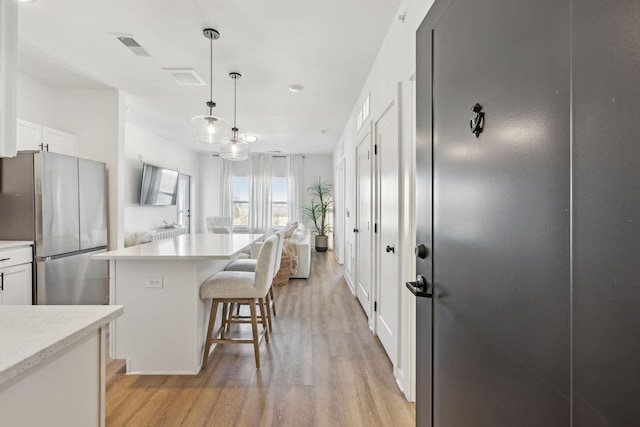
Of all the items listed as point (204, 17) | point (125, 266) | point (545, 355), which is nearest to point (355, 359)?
point (125, 266)

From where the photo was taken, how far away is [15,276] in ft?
9.03

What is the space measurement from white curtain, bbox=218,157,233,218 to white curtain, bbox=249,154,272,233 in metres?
0.57

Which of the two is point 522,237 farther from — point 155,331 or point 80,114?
point 80,114

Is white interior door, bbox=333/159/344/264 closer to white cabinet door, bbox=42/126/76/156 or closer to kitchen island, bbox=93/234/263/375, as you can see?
white cabinet door, bbox=42/126/76/156

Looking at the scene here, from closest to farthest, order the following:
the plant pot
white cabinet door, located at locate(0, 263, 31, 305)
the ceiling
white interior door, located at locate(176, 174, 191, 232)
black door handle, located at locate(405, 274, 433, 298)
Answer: black door handle, located at locate(405, 274, 433, 298) < the ceiling < white cabinet door, located at locate(0, 263, 31, 305) < white interior door, located at locate(176, 174, 191, 232) < the plant pot

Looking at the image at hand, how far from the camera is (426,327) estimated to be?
1136mm

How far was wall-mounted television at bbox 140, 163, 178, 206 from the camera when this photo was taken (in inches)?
229

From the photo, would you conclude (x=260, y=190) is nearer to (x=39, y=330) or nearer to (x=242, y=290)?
Result: (x=242, y=290)

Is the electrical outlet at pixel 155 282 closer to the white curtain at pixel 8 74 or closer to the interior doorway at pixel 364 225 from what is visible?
the white curtain at pixel 8 74

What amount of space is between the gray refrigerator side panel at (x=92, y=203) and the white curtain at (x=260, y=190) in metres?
4.93

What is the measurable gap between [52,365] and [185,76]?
3.34 meters

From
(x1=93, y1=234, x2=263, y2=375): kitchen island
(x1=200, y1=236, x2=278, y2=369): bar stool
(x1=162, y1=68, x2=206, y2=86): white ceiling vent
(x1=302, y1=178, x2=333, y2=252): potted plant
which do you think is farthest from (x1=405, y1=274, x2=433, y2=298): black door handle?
(x1=302, y1=178, x2=333, y2=252): potted plant

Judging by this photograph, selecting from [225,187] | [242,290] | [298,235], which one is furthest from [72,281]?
[225,187]

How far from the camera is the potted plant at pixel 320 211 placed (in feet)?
28.0
